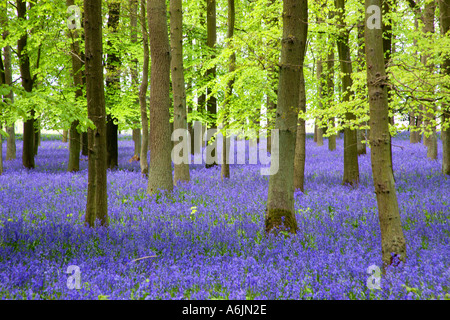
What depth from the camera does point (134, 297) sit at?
146 inches

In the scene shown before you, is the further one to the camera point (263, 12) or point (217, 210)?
point (263, 12)

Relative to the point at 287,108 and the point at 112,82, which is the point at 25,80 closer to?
the point at 112,82

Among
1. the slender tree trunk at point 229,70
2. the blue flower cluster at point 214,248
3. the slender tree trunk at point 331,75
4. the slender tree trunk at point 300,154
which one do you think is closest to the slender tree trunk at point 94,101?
the blue flower cluster at point 214,248

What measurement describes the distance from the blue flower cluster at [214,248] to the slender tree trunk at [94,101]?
2.52 ft

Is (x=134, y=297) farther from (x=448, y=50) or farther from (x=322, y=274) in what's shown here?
(x=448, y=50)

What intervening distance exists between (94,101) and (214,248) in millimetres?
3271

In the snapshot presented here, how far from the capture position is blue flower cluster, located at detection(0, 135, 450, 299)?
12.9 ft

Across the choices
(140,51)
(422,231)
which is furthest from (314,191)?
(140,51)

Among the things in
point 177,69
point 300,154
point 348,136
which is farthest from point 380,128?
point 177,69

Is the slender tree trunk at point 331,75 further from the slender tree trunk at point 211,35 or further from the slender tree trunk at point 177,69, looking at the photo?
the slender tree trunk at point 211,35

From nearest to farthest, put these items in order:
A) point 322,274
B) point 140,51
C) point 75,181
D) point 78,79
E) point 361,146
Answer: point 322,274 → point 75,181 → point 78,79 → point 140,51 → point 361,146

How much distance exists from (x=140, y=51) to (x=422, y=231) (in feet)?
45.2

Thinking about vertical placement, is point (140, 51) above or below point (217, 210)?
above

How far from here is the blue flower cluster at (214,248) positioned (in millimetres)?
3924
